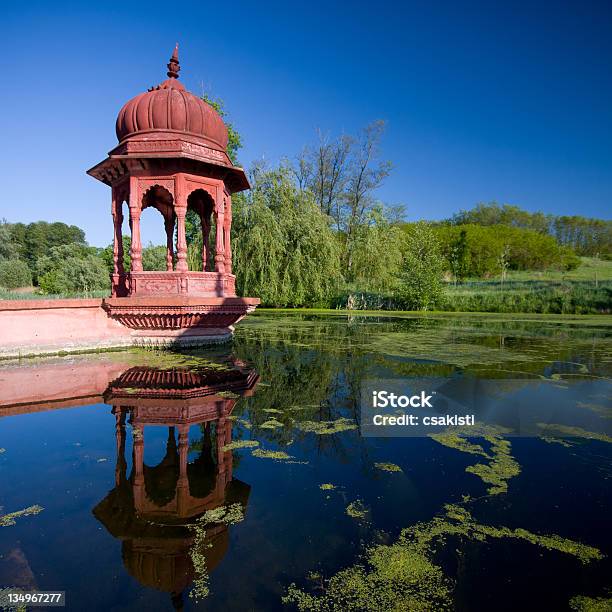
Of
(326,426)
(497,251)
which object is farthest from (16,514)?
(497,251)

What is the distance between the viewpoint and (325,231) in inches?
914

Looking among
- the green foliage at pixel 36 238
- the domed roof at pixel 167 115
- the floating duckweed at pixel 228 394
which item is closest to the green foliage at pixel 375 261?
the domed roof at pixel 167 115

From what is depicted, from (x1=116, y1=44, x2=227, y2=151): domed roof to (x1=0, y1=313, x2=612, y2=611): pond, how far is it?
Answer: 21.2 ft

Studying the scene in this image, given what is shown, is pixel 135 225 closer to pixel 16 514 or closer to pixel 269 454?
pixel 269 454

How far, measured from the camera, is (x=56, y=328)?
26.4 ft

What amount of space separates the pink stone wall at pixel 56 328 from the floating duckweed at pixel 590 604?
8587mm

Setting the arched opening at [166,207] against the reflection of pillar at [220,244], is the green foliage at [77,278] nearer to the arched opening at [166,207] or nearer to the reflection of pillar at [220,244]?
the arched opening at [166,207]

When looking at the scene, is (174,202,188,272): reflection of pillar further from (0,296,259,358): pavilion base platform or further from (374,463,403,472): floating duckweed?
(374,463,403,472): floating duckweed

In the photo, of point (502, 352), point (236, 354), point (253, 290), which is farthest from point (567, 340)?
point (253, 290)

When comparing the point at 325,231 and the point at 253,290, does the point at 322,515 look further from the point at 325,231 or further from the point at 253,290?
the point at 325,231

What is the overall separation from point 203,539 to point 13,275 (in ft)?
160

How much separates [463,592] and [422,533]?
0.45 meters

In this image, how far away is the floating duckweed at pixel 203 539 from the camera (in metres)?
1.77

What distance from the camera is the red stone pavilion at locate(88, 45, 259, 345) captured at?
875 cm
